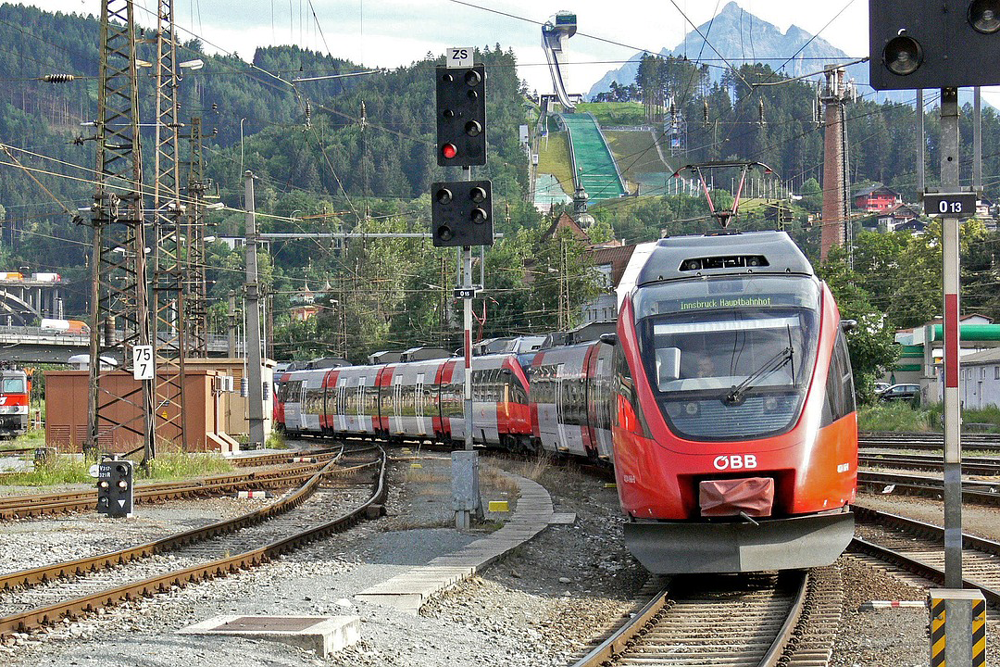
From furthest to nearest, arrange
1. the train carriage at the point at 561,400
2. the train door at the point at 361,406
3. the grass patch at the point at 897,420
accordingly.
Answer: the train door at the point at 361,406
the grass patch at the point at 897,420
the train carriage at the point at 561,400

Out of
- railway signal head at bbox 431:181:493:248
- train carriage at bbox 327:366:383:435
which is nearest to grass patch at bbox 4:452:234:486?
railway signal head at bbox 431:181:493:248

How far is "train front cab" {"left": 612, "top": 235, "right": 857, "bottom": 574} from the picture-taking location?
11859 mm

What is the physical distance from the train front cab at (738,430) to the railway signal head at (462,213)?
15.2 ft

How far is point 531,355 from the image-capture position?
116 feet

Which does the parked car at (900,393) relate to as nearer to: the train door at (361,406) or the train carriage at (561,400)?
the train door at (361,406)

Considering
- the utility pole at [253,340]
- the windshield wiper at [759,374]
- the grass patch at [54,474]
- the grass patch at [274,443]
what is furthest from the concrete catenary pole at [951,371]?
the grass patch at [274,443]

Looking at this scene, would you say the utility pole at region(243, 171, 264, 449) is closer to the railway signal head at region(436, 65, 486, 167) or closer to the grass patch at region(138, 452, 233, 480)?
the grass patch at region(138, 452, 233, 480)

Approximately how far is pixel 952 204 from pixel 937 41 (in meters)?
0.99

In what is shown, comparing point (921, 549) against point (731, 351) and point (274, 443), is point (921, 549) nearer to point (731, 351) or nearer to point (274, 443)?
point (731, 351)

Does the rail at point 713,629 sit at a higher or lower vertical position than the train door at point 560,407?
lower

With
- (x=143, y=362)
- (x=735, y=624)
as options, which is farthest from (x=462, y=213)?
(x=143, y=362)

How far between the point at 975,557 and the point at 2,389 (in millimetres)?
52495

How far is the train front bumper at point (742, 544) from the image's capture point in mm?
11797

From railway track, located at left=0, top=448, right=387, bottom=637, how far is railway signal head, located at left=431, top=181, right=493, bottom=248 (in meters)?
4.38
